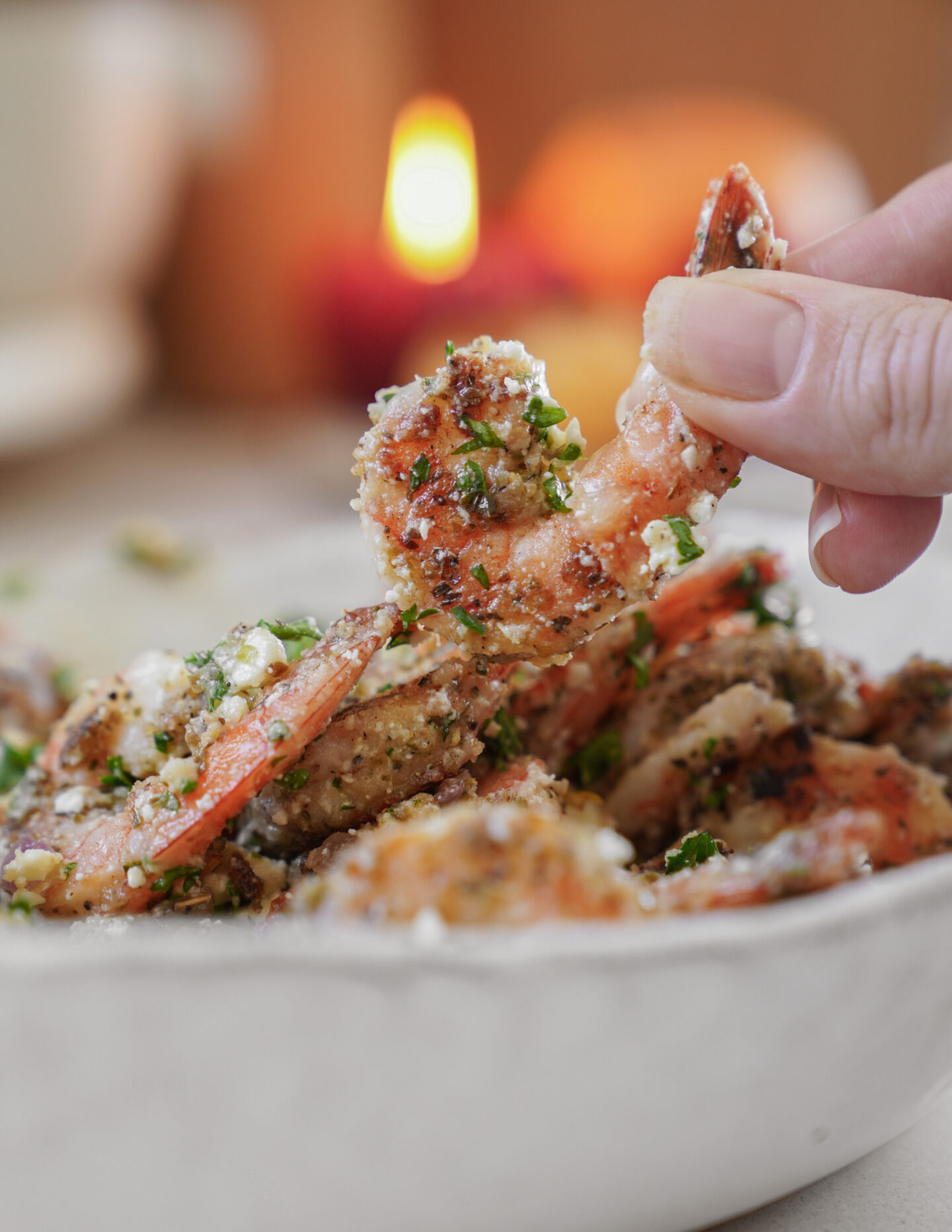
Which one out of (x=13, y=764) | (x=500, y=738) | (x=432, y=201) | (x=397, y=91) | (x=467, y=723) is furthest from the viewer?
(x=397, y=91)

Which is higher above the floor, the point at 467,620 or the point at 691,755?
the point at 467,620

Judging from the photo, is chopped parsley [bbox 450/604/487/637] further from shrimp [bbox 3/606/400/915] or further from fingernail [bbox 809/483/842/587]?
fingernail [bbox 809/483/842/587]

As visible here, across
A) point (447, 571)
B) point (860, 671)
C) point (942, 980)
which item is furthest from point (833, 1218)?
point (860, 671)

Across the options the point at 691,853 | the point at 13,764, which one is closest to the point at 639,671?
the point at 691,853

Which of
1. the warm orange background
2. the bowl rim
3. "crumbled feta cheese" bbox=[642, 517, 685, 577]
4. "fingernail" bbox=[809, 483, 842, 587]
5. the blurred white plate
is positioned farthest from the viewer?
the warm orange background

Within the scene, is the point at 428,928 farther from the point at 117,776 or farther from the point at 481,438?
the point at 117,776

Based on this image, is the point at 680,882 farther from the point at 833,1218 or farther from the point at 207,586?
the point at 207,586

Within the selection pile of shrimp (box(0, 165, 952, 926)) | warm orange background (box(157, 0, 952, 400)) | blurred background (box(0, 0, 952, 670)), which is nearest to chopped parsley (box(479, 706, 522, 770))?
pile of shrimp (box(0, 165, 952, 926))
